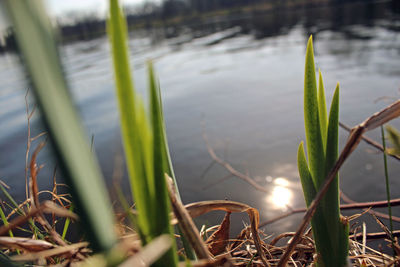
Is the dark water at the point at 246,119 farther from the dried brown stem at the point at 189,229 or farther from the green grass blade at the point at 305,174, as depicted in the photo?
the green grass blade at the point at 305,174

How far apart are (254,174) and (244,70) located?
144 inches

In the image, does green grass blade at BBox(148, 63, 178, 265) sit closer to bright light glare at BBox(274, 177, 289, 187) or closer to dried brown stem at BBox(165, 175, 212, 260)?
dried brown stem at BBox(165, 175, 212, 260)

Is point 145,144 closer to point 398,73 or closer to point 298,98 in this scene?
point 298,98

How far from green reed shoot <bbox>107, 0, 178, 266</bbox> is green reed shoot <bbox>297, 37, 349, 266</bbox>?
1.06 feet

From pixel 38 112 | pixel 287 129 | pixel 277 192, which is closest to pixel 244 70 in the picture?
pixel 287 129

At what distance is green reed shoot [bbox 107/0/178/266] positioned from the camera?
296mm

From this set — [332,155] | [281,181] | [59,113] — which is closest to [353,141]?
[332,155]

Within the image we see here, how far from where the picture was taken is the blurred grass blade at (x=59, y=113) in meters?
0.18

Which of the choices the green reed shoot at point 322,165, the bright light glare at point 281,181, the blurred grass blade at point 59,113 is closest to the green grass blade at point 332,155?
the green reed shoot at point 322,165

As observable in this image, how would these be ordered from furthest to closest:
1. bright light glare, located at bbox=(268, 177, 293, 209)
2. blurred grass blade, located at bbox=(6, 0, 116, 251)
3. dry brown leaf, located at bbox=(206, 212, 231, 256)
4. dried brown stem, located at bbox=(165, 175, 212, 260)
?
bright light glare, located at bbox=(268, 177, 293, 209), dry brown leaf, located at bbox=(206, 212, 231, 256), dried brown stem, located at bbox=(165, 175, 212, 260), blurred grass blade, located at bbox=(6, 0, 116, 251)

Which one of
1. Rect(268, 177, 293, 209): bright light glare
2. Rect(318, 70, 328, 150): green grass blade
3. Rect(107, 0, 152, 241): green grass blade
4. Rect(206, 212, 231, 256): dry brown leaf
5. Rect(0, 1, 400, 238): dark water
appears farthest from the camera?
Rect(0, 1, 400, 238): dark water

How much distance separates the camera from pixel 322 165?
54 centimetres

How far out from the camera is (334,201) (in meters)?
0.55

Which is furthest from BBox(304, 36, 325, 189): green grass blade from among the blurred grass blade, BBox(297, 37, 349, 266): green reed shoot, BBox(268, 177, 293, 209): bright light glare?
BBox(268, 177, 293, 209): bright light glare
